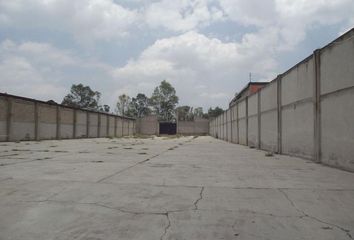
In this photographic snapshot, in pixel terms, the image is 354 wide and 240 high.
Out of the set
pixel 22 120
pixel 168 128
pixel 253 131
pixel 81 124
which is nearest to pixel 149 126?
pixel 168 128

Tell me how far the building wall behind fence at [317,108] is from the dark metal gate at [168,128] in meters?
59.2

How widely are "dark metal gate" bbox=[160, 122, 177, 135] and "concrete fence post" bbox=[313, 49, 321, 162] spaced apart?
Result: 66.0m

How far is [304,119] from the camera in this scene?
40.4ft

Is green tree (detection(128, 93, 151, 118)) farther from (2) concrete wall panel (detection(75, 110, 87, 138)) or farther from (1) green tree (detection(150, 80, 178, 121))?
(2) concrete wall panel (detection(75, 110, 87, 138))

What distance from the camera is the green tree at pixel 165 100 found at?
103 m

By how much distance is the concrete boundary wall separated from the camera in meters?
27.5

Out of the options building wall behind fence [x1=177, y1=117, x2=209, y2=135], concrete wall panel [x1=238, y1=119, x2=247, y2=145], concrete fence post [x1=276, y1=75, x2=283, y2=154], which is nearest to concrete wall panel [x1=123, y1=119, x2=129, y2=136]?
building wall behind fence [x1=177, y1=117, x2=209, y2=135]

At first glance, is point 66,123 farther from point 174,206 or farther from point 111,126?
point 174,206

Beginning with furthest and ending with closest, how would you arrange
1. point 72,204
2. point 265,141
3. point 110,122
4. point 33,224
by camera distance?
point 110,122, point 265,141, point 72,204, point 33,224

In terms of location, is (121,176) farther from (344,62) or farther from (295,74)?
(295,74)

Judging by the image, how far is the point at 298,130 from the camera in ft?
42.9

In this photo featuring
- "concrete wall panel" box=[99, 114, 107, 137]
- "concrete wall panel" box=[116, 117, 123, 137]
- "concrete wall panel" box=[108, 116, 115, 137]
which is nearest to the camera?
"concrete wall panel" box=[99, 114, 107, 137]

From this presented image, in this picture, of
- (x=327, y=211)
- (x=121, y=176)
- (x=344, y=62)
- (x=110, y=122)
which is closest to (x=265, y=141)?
(x=344, y=62)

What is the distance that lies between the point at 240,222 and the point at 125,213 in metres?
1.53
